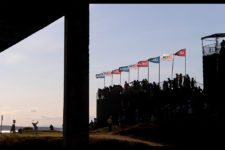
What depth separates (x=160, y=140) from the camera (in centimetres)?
3312

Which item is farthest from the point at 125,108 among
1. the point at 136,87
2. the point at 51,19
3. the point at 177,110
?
the point at 51,19

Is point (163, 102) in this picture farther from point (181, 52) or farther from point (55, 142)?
point (55, 142)

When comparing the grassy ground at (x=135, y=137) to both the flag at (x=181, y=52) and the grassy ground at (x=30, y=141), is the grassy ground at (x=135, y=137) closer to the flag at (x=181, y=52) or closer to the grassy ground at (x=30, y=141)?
the grassy ground at (x=30, y=141)

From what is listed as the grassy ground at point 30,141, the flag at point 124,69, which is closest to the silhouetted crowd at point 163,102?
the grassy ground at point 30,141

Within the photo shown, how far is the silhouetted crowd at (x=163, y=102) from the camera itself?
34.8 metres

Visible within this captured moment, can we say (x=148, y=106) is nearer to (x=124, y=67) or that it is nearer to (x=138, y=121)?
(x=138, y=121)

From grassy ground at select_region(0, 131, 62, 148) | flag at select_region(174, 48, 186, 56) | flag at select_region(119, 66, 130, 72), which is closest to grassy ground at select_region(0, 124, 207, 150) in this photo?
grassy ground at select_region(0, 131, 62, 148)

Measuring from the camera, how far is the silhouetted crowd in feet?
114

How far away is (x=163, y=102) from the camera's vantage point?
39375 mm

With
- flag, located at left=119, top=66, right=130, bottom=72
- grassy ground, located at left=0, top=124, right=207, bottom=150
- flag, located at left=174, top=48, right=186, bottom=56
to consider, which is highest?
flag, located at left=174, top=48, right=186, bottom=56

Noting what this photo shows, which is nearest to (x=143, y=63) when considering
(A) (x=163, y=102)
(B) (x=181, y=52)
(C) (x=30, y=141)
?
(B) (x=181, y=52)

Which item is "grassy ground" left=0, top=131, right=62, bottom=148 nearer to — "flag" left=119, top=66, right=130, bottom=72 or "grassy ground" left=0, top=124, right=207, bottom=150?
"grassy ground" left=0, top=124, right=207, bottom=150

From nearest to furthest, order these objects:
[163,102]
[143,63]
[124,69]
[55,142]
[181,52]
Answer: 1. [55,142]
2. [163,102]
3. [181,52]
4. [143,63]
5. [124,69]

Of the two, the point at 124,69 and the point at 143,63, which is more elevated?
the point at 143,63
